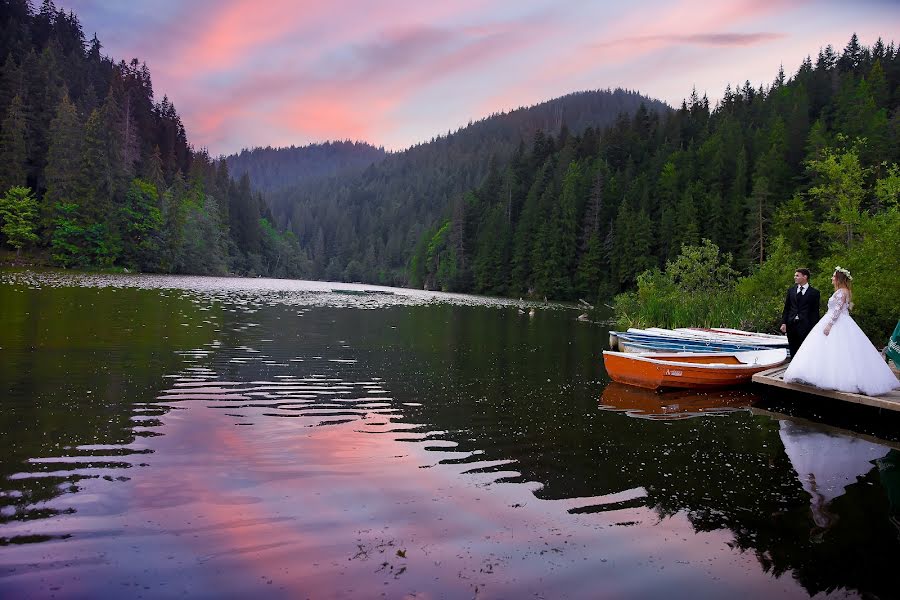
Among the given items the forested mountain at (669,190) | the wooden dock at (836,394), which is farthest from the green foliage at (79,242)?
the wooden dock at (836,394)

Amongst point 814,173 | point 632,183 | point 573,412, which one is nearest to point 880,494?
point 573,412

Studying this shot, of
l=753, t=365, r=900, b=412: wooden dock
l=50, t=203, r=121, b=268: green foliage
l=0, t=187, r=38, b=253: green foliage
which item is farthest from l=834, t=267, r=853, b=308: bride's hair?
l=0, t=187, r=38, b=253: green foliage

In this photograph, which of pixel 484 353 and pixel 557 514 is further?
pixel 484 353

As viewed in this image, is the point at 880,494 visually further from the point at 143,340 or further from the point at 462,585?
the point at 143,340

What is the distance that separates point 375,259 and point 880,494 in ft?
622

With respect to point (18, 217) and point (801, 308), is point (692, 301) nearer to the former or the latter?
point (801, 308)

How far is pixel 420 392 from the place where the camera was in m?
14.7

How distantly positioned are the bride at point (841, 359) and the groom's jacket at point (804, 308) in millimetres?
2219

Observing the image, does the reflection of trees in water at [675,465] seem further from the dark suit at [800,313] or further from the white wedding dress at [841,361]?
the dark suit at [800,313]

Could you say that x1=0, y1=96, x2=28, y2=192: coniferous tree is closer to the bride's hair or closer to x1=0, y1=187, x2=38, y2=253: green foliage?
x1=0, y1=187, x2=38, y2=253: green foliage

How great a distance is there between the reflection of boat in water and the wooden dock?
808mm

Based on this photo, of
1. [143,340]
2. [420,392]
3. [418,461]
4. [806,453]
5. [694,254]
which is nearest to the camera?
[418,461]

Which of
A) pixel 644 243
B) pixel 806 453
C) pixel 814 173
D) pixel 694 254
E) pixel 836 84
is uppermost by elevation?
pixel 836 84

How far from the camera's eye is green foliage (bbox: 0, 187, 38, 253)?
77787 millimetres
